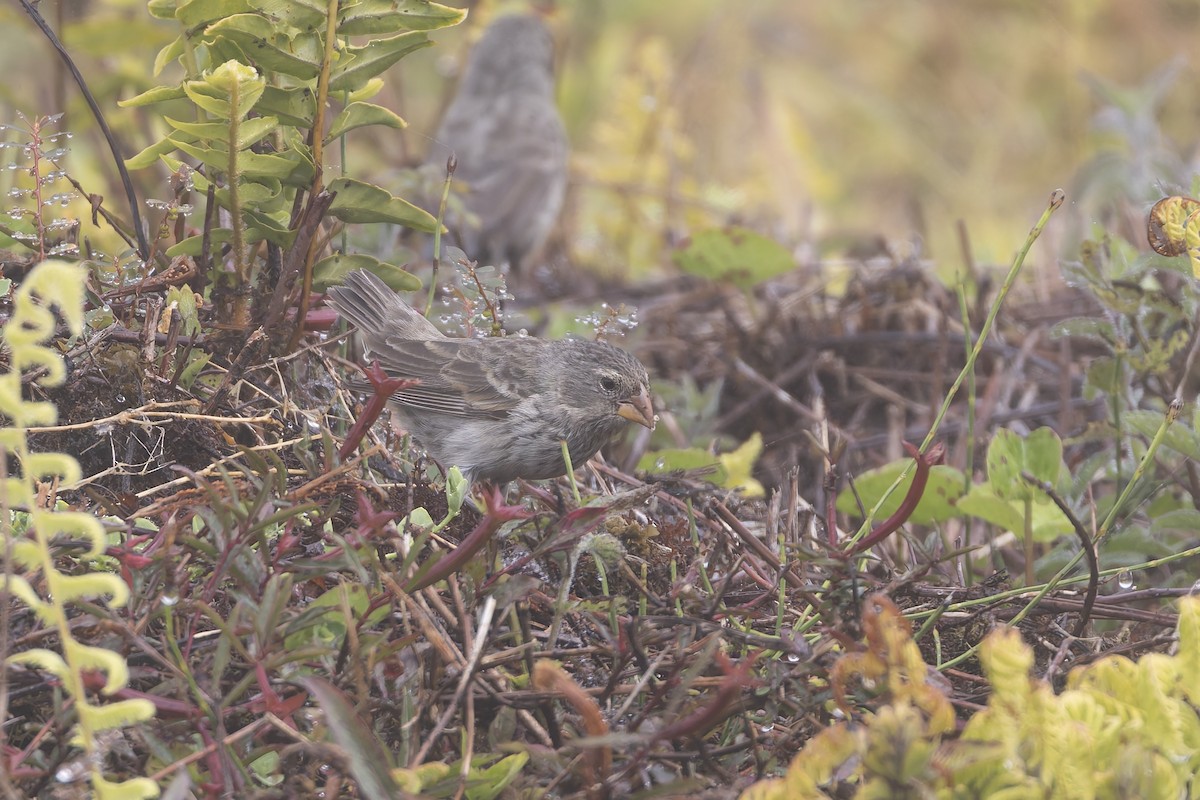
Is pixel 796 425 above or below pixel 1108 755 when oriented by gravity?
below

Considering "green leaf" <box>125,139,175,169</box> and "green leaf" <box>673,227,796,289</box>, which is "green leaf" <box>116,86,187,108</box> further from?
"green leaf" <box>673,227,796,289</box>

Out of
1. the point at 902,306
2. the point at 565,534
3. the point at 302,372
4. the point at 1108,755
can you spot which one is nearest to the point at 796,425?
the point at 902,306

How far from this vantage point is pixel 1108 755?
1628 millimetres

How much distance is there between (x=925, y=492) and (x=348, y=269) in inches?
59.1

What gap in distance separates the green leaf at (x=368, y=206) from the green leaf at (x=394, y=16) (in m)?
0.32

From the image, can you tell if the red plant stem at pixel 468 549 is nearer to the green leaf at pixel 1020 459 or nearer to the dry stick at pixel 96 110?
the dry stick at pixel 96 110

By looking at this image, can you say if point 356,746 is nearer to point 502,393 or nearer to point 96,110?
point 96,110

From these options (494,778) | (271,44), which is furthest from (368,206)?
(494,778)

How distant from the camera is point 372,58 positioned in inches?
101

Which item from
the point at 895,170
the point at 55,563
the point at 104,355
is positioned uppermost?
the point at 104,355

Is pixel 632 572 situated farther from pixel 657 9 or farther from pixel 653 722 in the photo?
pixel 657 9

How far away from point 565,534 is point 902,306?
282 cm

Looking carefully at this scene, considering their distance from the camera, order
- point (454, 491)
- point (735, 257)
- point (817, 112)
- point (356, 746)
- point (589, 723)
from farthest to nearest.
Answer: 1. point (817, 112)
2. point (735, 257)
3. point (454, 491)
4. point (589, 723)
5. point (356, 746)

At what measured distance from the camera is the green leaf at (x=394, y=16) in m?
2.58
